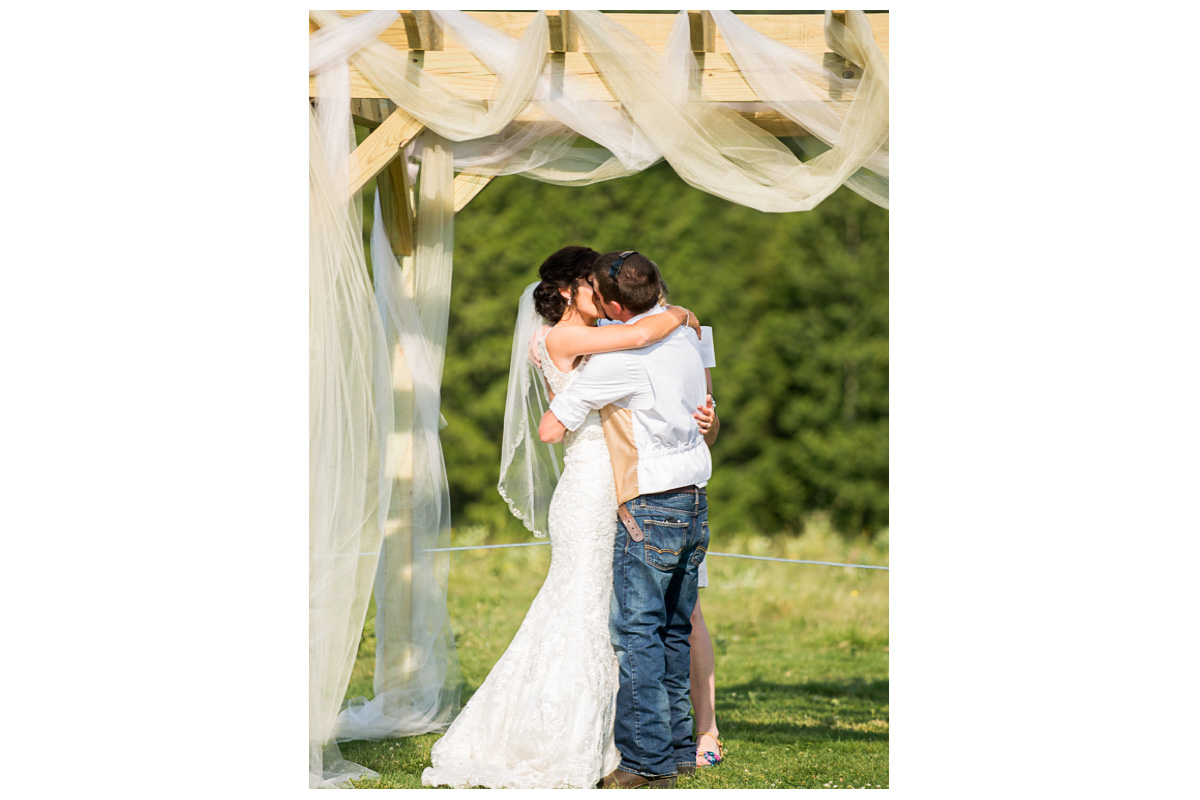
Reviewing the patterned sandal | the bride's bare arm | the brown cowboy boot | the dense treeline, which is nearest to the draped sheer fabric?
the bride's bare arm

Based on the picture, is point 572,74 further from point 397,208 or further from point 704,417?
point 704,417

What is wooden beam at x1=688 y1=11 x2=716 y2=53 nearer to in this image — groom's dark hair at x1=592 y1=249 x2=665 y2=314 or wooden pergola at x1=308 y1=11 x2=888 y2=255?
wooden pergola at x1=308 y1=11 x2=888 y2=255

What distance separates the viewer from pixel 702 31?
3516mm

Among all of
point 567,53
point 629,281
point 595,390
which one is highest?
point 567,53

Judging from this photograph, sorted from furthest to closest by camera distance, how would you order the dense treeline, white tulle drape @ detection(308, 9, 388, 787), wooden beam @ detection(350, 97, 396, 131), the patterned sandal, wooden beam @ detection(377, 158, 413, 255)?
the dense treeline
wooden beam @ detection(377, 158, 413, 255)
the patterned sandal
wooden beam @ detection(350, 97, 396, 131)
white tulle drape @ detection(308, 9, 388, 787)

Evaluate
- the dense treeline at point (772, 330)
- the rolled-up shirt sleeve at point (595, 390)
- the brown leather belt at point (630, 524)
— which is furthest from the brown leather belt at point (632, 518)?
the dense treeline at point (772, 330)

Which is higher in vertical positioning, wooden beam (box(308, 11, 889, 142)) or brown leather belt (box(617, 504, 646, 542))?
wooden beam (box(308, 11, 889, 142))

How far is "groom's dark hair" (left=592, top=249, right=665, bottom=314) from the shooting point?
350 centimetres

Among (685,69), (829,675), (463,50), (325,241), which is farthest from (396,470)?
(829,675)

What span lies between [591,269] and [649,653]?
137 centimetres

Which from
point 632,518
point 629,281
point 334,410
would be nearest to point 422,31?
point 629,281

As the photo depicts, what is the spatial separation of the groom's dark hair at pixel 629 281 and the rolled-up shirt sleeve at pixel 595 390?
0.21m

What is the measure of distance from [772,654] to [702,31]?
419cm

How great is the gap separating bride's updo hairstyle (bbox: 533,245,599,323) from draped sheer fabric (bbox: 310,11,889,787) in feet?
0.50
